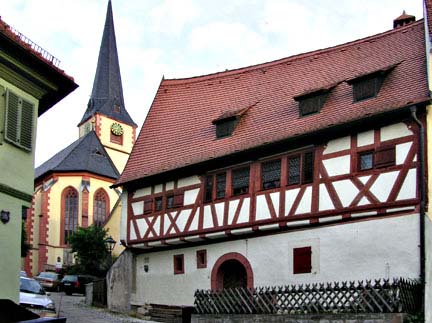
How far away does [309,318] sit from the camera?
1867 cm

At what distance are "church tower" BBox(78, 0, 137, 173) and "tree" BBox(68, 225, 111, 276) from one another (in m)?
31.0

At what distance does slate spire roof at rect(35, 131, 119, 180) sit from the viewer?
200ft

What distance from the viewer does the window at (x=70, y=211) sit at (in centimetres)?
6062

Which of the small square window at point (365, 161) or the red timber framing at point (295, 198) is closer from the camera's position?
the red timber framing at point (295, 198)

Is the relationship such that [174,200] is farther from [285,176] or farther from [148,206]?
[285,176]

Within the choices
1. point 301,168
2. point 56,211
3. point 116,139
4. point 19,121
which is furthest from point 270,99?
point 116,139

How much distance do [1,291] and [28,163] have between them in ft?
9.08

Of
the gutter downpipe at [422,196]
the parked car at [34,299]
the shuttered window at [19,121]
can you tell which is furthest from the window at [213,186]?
the shuttered window at [19,121]

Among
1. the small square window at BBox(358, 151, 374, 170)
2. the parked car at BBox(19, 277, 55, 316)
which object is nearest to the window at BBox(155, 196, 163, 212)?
the parked car at BBox(19, 277, 55, 316)

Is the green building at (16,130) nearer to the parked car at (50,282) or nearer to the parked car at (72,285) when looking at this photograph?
the parked car at (72,285)

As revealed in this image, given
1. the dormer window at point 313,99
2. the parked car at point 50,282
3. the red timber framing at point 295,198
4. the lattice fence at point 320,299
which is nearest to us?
the lattice fence at point 320,299

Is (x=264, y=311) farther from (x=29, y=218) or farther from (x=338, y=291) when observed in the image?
(x=29, y=218)

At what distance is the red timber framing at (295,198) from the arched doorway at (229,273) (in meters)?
0.83

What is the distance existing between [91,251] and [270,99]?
2125 centimetres
